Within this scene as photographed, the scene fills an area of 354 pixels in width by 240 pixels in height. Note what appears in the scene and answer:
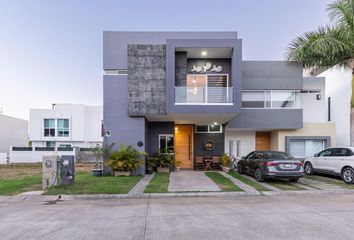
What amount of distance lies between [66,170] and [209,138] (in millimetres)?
10076

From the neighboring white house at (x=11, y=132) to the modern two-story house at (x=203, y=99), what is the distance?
2713 centimetres

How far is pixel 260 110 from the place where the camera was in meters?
16.6

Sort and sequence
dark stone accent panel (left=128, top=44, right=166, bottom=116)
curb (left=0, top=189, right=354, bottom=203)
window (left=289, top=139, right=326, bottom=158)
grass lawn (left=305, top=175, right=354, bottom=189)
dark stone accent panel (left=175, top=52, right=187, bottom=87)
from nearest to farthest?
curb (left=0, top=189, right=354, bottom=203) < grass lawn (left=305, top=175, right=354, bottom=189) < dark stone accent panel (left=128, top=44, right=166, bottom=116) < dark stone accent panel (left=175, top=52, right=187, bottom=87) < window (left=289, top=139, right=326, bottom=158)

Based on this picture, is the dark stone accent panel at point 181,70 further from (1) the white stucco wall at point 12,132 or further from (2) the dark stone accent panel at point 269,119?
(1) the white stucco wall at point 12,132

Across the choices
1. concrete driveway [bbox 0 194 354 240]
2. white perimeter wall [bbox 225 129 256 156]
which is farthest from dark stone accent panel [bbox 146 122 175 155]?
concrete driveway [bbox 0 194 354 240]

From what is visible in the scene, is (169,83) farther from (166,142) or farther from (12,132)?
(12,132)

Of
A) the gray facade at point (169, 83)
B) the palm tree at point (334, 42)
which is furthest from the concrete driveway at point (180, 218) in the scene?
the palm tree at point (334, 42)

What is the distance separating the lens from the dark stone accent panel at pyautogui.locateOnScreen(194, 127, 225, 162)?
58.9ft

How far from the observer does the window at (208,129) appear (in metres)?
18.1

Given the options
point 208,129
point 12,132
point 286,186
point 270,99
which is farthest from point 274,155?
point 12,132

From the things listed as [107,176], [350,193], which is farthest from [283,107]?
[107,176]

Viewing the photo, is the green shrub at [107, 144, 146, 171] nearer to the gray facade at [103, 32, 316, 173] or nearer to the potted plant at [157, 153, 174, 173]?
the gray facade at [103, 32, 316, 173]

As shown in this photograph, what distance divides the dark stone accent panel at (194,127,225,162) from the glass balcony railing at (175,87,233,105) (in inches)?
195

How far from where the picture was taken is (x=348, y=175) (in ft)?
39.3
